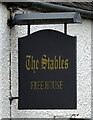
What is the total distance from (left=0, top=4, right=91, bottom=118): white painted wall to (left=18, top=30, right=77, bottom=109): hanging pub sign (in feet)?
0.96

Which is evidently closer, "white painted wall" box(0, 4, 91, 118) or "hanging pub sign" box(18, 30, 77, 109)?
"hanging pub sign" box(18, 30, 77, 109)

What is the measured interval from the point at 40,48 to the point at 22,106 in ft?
2.31

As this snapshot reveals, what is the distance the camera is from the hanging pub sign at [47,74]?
5.91 m

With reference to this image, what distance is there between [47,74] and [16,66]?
64 centimetres

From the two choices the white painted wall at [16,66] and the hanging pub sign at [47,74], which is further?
the white painted wall at [16,66]

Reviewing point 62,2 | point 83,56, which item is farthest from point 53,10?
point 83,56

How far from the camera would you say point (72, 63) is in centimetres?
591

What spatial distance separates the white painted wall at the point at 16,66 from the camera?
6145 millimetres

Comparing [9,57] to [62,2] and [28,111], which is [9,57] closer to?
[28,111]

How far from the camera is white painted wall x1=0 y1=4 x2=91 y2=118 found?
6.14 meters

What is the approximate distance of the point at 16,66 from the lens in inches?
253

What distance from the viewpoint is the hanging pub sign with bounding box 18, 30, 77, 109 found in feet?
19.4

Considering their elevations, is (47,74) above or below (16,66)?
below

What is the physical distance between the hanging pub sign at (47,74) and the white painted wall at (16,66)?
29 centimetres
